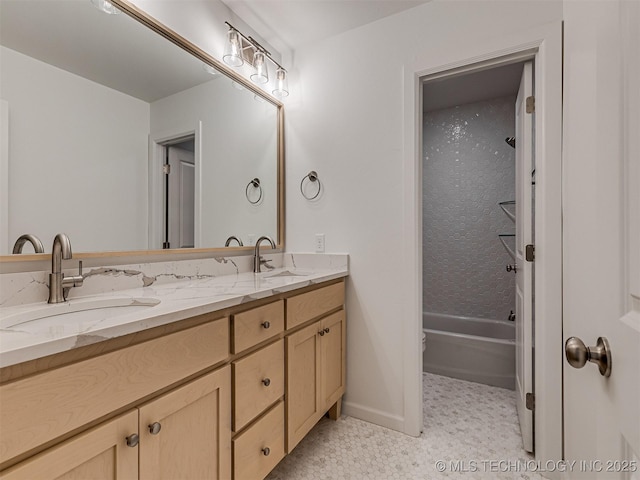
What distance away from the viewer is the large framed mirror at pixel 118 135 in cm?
109

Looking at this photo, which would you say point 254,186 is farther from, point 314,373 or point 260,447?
point 260,447

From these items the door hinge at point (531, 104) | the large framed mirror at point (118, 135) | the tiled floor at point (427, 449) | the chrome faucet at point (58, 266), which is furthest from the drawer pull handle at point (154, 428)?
the door hinge at point (531, 104)

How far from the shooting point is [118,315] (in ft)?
3.60

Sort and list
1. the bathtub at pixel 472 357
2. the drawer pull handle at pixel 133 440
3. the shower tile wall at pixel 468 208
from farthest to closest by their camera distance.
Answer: the shower tile wall at pixel 468 208 → the bathtub at pixel 472 357 → the drawer pull handle at pixel 133 440

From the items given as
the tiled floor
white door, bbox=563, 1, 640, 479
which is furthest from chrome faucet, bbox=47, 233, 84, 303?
white door, bbox=563, 1, 640, 479

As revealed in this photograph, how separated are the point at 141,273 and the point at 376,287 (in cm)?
122

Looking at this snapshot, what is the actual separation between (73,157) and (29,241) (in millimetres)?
343

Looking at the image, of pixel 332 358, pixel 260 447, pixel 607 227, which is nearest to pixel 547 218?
pixel 607 227

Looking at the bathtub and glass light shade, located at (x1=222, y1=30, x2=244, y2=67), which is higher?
glass light shade, located at (x1=222, y1=30, x2=244, y2=67)

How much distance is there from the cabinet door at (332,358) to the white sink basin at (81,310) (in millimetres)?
903

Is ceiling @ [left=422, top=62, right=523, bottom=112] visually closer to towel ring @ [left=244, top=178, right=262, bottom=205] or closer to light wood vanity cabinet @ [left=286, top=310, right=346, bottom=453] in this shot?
towel ring @ [left=244, top=178, right=262, bottom=205]

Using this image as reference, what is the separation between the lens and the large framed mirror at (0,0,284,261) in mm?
1087

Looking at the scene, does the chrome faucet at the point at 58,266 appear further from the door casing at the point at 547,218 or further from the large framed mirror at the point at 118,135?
the door casing at the point at 547,218

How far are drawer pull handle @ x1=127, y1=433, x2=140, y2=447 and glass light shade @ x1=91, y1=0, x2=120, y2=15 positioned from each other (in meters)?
1.54
